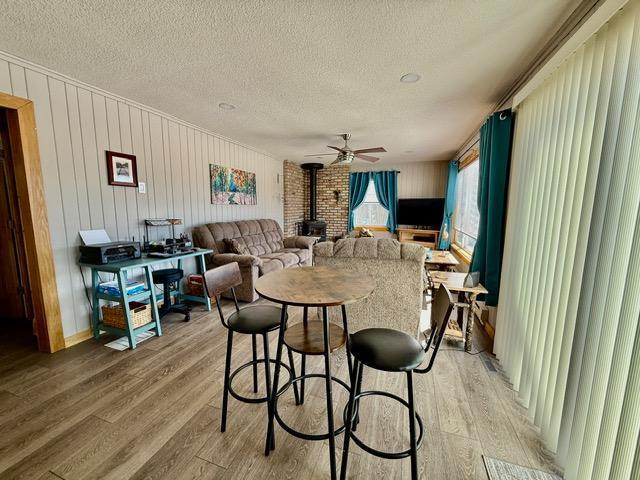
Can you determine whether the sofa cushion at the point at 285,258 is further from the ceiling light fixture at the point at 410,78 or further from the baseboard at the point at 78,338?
the ceiling light fixture at the point at 410,78

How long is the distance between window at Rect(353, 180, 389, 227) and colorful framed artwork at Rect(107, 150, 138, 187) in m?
5.22

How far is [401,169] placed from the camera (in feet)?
21.8

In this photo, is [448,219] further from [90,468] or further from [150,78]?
[90,468]

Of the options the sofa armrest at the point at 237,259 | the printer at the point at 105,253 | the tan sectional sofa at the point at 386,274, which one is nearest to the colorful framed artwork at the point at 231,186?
the sofa armrest at the point at 237,259

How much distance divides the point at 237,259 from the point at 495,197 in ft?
9.96

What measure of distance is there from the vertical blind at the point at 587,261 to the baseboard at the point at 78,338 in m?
3.67

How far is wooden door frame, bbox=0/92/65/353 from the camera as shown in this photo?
2070 mm

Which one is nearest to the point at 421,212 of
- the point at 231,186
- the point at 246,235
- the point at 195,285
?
the point at 246,235

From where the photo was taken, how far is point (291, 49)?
187cm

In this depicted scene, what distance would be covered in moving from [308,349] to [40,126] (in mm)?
2884

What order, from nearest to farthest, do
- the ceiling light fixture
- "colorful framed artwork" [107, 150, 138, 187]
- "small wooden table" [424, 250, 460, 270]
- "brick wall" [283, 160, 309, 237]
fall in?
the ceiling light fixture → "colorful framed artwork" [107, 150, 138, 187] → "small wooden table" [424, 250, 460, 270] → "brick wall" [283, 160, 309, 237]

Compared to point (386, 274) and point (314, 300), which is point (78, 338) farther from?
point (386, 274)

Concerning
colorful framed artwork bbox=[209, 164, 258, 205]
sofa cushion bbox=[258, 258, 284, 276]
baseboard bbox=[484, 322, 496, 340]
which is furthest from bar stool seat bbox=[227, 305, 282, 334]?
colorful framed artwork bbox=[209, 164, 258, 205]

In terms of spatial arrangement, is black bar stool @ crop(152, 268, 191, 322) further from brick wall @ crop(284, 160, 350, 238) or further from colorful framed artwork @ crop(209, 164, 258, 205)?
brick wall @ crop(284, 160, 350, 238)
